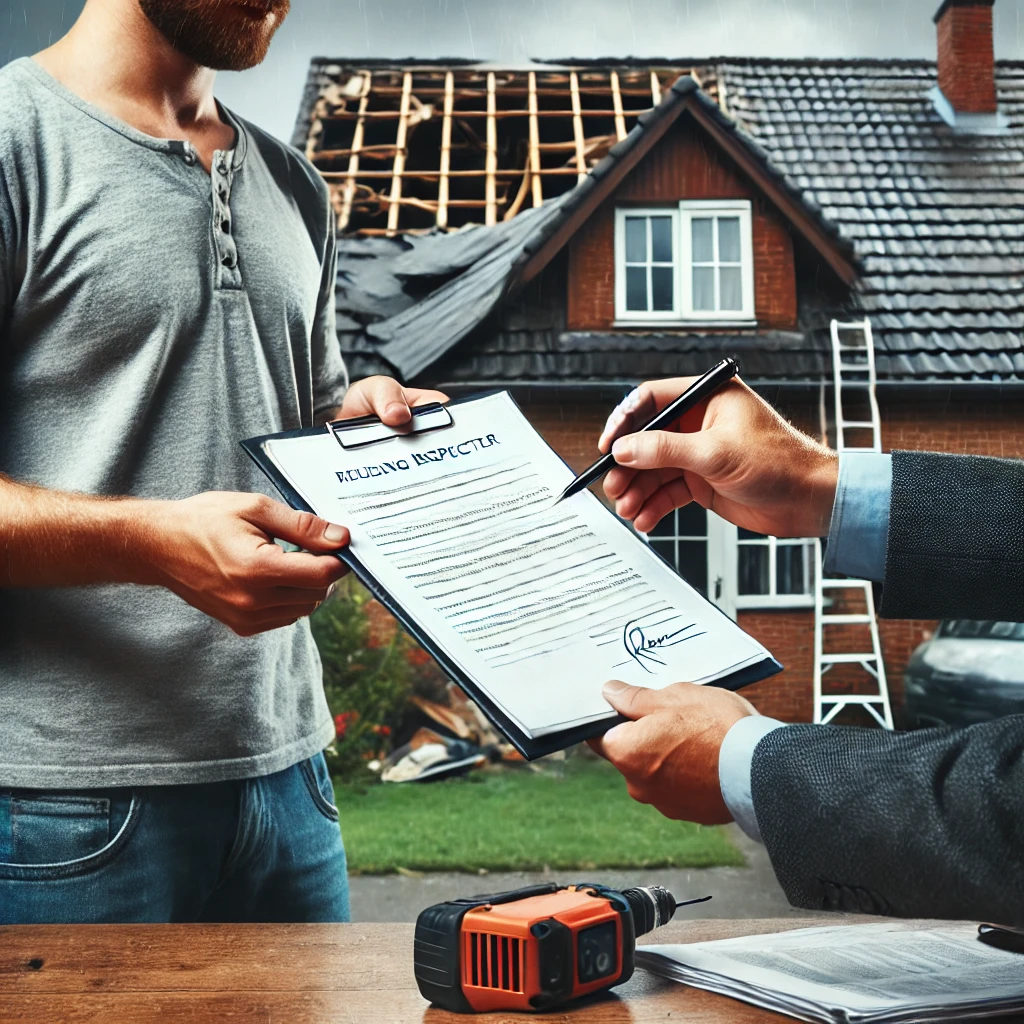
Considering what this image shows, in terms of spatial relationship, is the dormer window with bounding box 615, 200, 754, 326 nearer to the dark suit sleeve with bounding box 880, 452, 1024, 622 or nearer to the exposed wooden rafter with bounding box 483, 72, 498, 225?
the exposed wooden rafter with bounding box 483, 72, 498, 225

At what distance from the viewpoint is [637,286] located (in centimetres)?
334

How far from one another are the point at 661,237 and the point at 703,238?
137 millimetres

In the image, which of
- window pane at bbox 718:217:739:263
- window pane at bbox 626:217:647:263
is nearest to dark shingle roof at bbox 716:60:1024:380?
window pane at bbox 718:217:739:263

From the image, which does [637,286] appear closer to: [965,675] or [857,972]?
[965,675]

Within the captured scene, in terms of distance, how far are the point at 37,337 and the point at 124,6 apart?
29 centimetres

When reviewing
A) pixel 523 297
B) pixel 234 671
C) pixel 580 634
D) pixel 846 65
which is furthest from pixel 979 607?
pixel 846 65

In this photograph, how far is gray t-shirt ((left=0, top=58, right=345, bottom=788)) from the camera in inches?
30.2

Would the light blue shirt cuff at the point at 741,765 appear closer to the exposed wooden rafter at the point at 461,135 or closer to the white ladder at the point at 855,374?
the white ladder at the point at 855,374

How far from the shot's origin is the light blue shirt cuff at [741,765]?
0.53m

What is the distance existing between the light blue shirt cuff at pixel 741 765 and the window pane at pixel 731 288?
2.93 m

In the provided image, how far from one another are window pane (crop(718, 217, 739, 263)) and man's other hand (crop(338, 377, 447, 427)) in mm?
2734

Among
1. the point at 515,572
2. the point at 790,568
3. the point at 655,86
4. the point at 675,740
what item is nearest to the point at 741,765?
the point at 675,740

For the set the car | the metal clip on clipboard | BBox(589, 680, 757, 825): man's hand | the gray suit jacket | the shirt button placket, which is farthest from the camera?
the car

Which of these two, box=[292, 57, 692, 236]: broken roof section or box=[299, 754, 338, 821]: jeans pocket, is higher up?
box=[292, 57, 692, 236]: broken roof section
